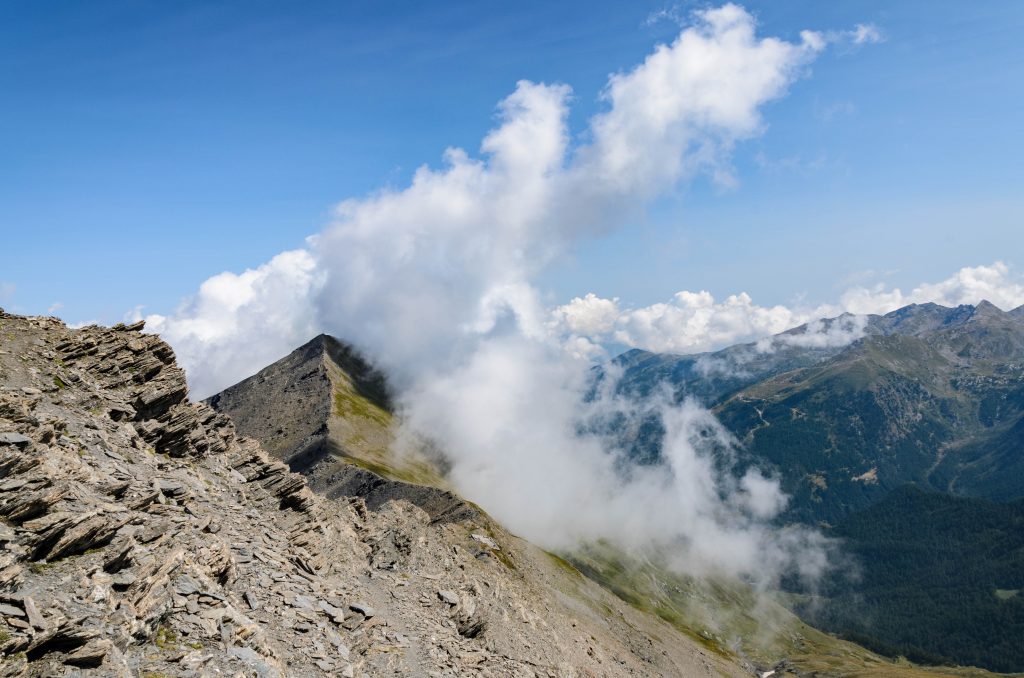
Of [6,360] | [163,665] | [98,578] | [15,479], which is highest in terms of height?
[6,360]

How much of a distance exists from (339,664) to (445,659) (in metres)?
13.9

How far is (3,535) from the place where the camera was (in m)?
29.5

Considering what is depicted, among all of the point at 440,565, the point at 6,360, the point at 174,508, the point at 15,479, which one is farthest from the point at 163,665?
the point at 440,565

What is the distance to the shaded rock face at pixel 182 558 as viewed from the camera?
29.2 m

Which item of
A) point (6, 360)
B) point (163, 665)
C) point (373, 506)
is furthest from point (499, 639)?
point (373, 506)

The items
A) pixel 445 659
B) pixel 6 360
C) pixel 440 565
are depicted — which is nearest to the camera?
pixel 6 360

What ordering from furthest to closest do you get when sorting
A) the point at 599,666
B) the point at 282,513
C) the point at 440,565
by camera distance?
Result: 1. the point at 599,666
2. the point at 440,565
3. the point at 282,513

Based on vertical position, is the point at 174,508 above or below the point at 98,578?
above

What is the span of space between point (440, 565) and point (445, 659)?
2879 cm

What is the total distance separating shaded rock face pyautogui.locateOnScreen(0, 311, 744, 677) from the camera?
29156 millimetres

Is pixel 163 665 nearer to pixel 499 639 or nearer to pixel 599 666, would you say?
pixel 499 639

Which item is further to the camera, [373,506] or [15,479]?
[373,506]

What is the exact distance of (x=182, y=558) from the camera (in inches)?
1411

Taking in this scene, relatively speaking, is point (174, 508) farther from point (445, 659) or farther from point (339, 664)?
point (445, 659)
